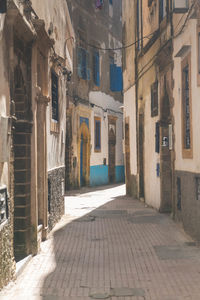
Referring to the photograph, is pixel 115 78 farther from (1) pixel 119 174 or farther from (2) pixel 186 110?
(2) pixel 186 110

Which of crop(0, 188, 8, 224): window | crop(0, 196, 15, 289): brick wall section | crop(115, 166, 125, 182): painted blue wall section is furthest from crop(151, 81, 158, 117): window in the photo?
crop(115, 166, 125, 182): painted blue wall section

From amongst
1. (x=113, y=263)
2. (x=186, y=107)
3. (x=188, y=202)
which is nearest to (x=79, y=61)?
(x=186, y=107)

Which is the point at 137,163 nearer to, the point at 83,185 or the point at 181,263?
the point at 83,185

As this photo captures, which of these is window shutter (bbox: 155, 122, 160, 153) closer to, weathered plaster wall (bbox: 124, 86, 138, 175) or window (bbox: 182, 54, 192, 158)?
window (bbox: 182, 54, 192, 158)

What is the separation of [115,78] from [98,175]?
5.75 meters

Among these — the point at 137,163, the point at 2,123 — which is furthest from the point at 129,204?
the point at 2,123

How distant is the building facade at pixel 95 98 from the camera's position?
68.0 feet

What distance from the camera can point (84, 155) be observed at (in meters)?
22.5

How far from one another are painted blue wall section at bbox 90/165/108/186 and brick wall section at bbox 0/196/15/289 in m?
16.8

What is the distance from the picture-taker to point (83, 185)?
22406 mm

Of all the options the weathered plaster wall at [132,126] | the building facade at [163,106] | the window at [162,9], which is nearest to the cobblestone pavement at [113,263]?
the building facade at [163,106]

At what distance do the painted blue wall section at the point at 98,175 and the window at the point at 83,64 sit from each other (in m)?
4.79

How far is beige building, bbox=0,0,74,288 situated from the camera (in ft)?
18.8

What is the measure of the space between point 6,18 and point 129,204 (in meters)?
10.5
